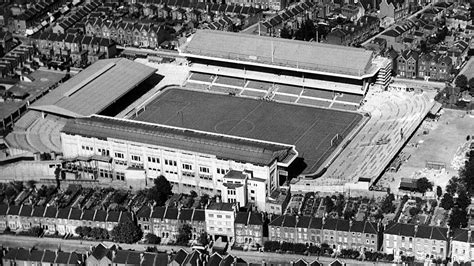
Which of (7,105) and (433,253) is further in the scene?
(7,105)

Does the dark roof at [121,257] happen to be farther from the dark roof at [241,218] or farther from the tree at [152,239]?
the dark roof at [241,218]

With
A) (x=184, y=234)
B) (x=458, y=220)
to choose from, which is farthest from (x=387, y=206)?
(x=184, y=234)

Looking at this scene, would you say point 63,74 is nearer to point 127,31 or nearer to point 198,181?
point 127,31

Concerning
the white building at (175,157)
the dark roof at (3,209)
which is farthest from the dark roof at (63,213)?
the white building at (175,157)

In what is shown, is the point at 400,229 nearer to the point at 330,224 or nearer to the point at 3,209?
the point at 330,224

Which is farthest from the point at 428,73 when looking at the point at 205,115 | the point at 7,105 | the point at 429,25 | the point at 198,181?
the point at 7,105

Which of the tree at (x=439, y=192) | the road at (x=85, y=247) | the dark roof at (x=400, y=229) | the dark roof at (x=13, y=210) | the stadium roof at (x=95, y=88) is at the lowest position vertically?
the road at (x=85, y=247)

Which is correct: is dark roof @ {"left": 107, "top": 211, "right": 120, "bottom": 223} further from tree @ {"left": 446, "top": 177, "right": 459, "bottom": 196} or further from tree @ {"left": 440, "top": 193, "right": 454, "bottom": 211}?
tree @ {"left": 446, "top": 177, "right": 459, "bottom": 196}
